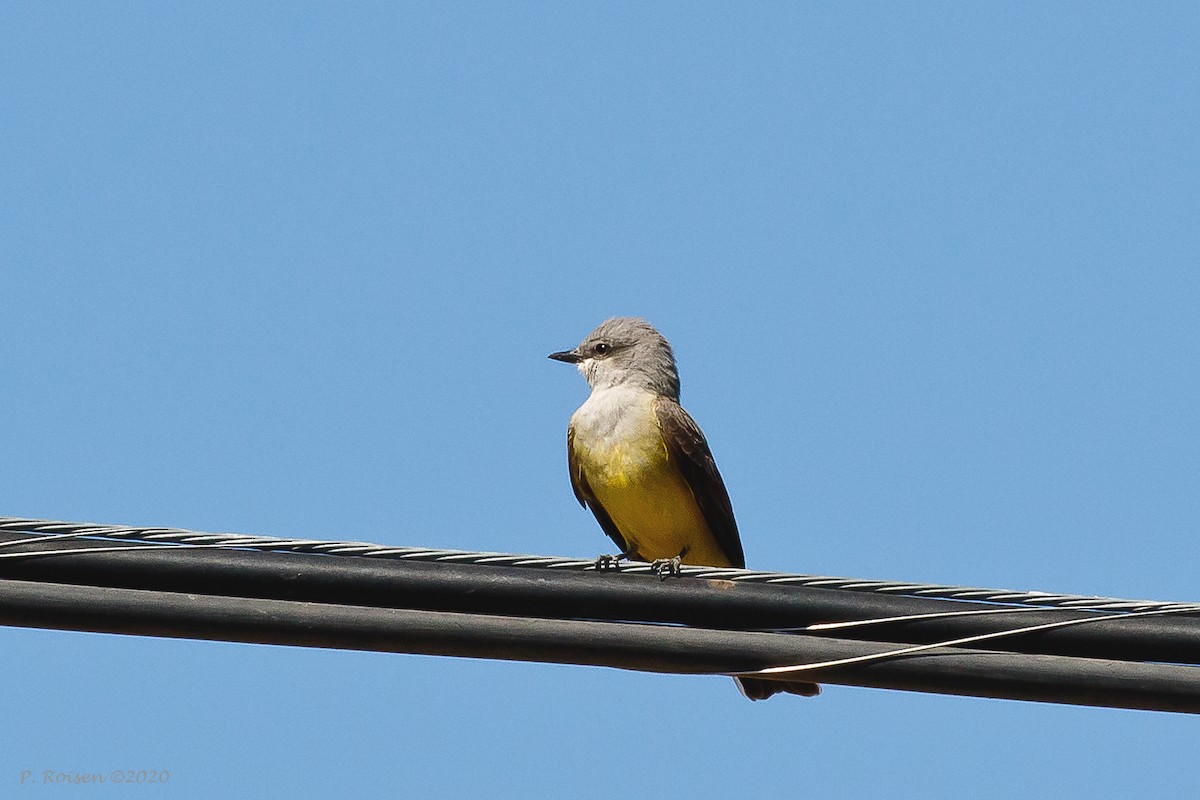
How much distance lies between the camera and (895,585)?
15.8ft

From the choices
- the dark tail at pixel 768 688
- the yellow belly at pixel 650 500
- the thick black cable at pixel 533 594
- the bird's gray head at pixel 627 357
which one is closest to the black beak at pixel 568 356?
the bird's gray head at pixel 627 357

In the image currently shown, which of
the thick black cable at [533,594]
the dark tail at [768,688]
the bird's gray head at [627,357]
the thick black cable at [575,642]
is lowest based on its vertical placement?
the thick black cable at [575,642]

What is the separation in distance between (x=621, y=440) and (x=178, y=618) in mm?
4785

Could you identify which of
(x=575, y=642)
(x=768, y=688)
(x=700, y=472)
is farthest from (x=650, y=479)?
(x=575, y=642)

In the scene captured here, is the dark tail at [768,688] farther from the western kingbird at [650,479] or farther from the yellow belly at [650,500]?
the yellow belly at [650,500]

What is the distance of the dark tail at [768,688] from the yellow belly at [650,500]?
4.46 ft

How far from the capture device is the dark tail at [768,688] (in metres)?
7.61

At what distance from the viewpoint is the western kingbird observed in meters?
9.08

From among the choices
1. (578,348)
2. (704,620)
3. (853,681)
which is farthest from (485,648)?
(578,348)

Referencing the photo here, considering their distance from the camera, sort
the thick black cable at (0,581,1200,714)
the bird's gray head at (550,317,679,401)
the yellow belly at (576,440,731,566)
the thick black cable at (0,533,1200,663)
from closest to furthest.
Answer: the thick black cable at (0,581,1200,714) → the thick black cable at (0,533,1200,663) → the yellow belly at (576,440,731,566) → the bird's gray head at (550,317,679,401)

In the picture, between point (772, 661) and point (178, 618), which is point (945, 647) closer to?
point (772, 661)

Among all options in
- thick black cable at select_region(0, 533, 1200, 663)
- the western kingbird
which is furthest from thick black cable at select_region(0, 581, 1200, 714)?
the western kingbird

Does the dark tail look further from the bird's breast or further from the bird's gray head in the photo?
the bird's gray head

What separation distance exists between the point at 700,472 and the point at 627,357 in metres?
1.27
